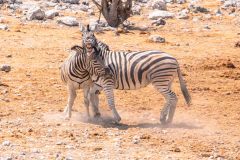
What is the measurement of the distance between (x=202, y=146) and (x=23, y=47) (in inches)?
341

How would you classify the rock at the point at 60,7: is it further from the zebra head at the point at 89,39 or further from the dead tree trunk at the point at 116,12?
the zebra head at the point at 89,39

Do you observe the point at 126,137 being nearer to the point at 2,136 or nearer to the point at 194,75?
the point at 2,136

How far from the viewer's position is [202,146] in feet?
30.9

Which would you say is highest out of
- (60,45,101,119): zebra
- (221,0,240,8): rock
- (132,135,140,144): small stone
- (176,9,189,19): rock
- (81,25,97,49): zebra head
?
(81,25,97,49): zebra head

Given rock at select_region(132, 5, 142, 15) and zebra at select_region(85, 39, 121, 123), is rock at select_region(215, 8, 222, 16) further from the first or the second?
zebra at select_region(85, 39, 121, 123)

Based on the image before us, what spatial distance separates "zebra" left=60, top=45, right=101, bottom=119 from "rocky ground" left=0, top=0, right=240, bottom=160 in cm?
34

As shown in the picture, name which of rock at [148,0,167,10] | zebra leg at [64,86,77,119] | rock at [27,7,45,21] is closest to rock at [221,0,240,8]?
rock at [148,0,167,10]

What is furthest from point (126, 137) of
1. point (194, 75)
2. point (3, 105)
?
point (194, 75)

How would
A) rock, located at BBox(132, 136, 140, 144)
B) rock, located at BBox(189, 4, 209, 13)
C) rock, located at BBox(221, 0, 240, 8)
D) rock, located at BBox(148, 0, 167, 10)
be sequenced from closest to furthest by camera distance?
rock, located at BBox(132, 136, 140, 144)
rock, located at BBox(189, 4, 209, 13)
rock, located at BBox(148, 0, 167, 10)
rock, located at BBox(221, 0, 240, 8)

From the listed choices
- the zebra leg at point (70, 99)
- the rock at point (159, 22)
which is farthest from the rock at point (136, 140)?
the rock at point (159, 22)

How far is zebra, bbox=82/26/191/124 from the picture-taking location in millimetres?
10547

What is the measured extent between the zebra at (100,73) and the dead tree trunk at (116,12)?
11.1 metres

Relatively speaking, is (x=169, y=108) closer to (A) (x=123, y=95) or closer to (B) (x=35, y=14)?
(A) (x=123, y=95)

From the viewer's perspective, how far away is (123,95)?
1273cm
